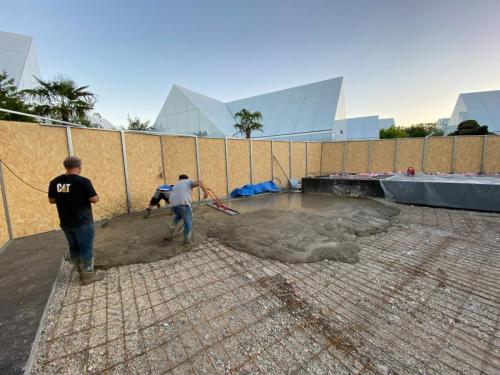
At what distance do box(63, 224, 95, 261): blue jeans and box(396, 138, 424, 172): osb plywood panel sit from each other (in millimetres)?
13636

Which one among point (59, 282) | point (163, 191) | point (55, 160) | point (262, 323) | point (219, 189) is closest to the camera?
point (262, 323)

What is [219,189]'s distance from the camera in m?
8.55

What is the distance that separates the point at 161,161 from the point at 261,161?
4810mm

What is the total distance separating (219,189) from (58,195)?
20.2 ft

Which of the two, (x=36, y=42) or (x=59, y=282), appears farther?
(x=36, y=42)

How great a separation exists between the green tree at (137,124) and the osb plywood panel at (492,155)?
2723 centimetres

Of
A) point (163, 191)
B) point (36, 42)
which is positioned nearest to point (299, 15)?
point (163, 191)

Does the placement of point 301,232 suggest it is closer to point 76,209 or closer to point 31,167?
point 76,209

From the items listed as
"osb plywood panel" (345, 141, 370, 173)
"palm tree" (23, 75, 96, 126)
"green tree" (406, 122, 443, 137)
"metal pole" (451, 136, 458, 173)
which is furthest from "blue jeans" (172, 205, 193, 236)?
"green tree" (406, 122, 443, 137)

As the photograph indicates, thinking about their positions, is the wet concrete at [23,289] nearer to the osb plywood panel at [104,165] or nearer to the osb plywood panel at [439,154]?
the osb plywood panel at [104,165]

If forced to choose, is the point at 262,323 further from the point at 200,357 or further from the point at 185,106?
the point at 185,106

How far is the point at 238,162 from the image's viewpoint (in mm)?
9117

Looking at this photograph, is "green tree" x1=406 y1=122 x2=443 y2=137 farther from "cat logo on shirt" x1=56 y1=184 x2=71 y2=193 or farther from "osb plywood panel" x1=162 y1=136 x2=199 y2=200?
"cat logo on shirt" x1=56 y1=184 x2=71 y2=193

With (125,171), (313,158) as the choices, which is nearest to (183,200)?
(125,171)
